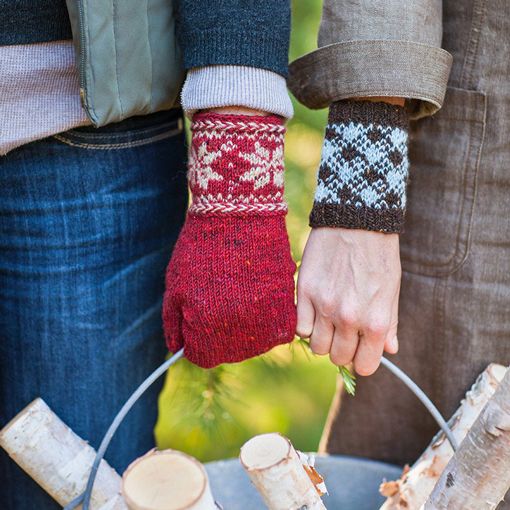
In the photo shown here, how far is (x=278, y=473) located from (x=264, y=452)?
23 mm

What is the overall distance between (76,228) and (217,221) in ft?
0.70

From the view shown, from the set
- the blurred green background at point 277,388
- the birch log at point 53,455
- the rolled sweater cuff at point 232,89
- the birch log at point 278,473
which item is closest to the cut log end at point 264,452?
the birch log at point 278,473

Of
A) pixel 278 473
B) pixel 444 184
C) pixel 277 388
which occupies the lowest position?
pixel 277 388

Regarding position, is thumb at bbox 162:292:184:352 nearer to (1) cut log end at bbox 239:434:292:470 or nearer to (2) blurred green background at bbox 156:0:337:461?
(1) cut log end at bbox 239:434:292:470

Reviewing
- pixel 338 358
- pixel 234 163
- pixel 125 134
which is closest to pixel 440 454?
pixel 338 358

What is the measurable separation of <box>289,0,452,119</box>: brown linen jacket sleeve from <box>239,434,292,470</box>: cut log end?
374 mm

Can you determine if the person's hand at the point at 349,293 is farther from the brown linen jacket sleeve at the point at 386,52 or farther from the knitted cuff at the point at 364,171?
the brown linen jacket sleeve at the point at 386,52

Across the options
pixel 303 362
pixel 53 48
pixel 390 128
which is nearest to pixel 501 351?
pixel 390 128

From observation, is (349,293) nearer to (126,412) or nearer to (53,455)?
(126,412)

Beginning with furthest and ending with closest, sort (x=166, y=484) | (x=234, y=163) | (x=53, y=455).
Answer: (x=53, y=455), (x=234, y=163), (x=166, y=484)

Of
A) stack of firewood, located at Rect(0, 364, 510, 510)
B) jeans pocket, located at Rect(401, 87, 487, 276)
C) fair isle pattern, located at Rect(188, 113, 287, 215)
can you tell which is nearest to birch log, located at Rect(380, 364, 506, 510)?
stack of firewood, located at Rect(0, 364, 510, 510)

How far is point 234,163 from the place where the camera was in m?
0.66

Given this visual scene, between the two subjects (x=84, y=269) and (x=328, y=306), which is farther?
(x=84, y=269)

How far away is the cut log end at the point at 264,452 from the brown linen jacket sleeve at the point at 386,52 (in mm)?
374
